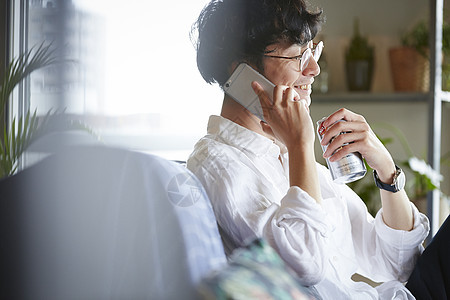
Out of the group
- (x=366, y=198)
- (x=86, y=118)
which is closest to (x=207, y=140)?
(x=86, y=118)

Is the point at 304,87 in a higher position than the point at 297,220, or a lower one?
higher

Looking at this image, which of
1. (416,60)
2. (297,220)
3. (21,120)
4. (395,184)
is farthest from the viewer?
(416,60)

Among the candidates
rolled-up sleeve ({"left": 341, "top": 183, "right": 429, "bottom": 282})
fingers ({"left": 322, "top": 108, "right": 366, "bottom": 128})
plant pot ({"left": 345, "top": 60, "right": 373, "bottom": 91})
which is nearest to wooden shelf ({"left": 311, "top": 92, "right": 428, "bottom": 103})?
plant pot ({"left": 345, "top": 60, "right": 373, "bottom": 91})

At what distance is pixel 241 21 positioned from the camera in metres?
0.88

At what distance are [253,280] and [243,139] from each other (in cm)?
36

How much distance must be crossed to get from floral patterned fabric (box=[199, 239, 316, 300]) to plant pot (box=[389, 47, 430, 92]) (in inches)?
72.4

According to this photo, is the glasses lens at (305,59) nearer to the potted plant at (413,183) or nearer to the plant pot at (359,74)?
the potted plant at (413,183)

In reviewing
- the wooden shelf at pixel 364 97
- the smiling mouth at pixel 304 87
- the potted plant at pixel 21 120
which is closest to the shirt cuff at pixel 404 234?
the smiling mouth at pixel 304 87

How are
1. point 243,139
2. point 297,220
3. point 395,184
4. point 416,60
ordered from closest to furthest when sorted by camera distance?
point 297,220 < point 243,139 < point 395,184 < point 416,60

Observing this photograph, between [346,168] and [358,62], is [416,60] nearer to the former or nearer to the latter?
[358,62]

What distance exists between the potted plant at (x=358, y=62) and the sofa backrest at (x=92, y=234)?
1.87 m

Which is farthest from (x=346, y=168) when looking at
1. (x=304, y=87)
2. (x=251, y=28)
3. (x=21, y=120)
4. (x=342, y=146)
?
(x=21, y=120)

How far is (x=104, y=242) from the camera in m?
0.58

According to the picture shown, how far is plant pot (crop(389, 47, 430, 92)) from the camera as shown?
7.52ft
